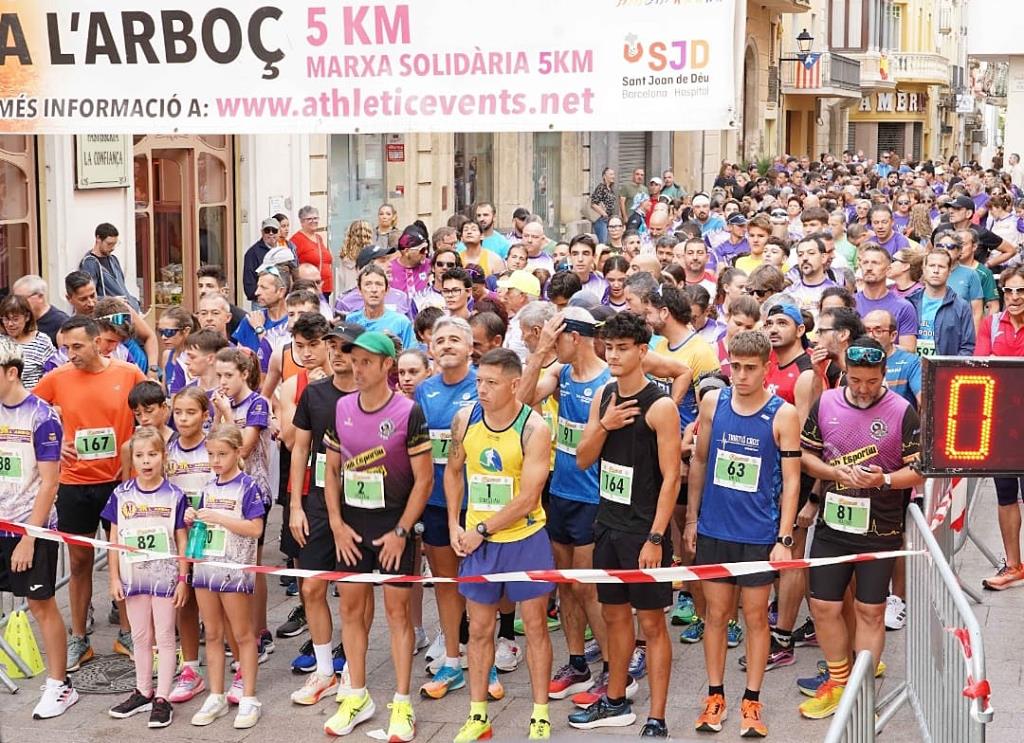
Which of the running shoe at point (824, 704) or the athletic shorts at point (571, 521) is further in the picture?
the athletic shorts at point (571, 521)

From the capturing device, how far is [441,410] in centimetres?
747

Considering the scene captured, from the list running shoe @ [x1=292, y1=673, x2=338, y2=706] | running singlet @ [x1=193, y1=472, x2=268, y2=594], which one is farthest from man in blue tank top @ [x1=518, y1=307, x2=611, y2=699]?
running singlet @ [x1=193, y1=472, x2=268, y2=594]

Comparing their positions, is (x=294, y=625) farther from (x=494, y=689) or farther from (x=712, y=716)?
(x=712, y=716)

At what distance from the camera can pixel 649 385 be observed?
6.91m

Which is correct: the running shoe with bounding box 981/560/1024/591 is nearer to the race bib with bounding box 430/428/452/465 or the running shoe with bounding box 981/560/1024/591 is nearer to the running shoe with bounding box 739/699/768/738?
the running shoe with bounding box 739/699/768/738

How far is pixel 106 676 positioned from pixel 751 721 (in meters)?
3.15

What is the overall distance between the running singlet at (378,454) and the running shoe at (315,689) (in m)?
0.81

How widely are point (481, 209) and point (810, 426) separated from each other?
7761mm

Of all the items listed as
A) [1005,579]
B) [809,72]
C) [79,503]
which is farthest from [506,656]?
[809,72]

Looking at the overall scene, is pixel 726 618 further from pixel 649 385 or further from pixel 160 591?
pixel 160 591

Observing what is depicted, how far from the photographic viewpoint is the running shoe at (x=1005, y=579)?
9148 mm

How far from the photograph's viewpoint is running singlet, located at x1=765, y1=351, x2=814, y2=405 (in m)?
7.88

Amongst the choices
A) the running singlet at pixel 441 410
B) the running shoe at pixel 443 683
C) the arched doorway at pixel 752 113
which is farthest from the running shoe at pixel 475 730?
the arched doorway at pixel 752 113

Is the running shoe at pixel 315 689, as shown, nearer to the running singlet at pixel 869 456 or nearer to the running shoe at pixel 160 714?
the running shoe at pixel 160 714
